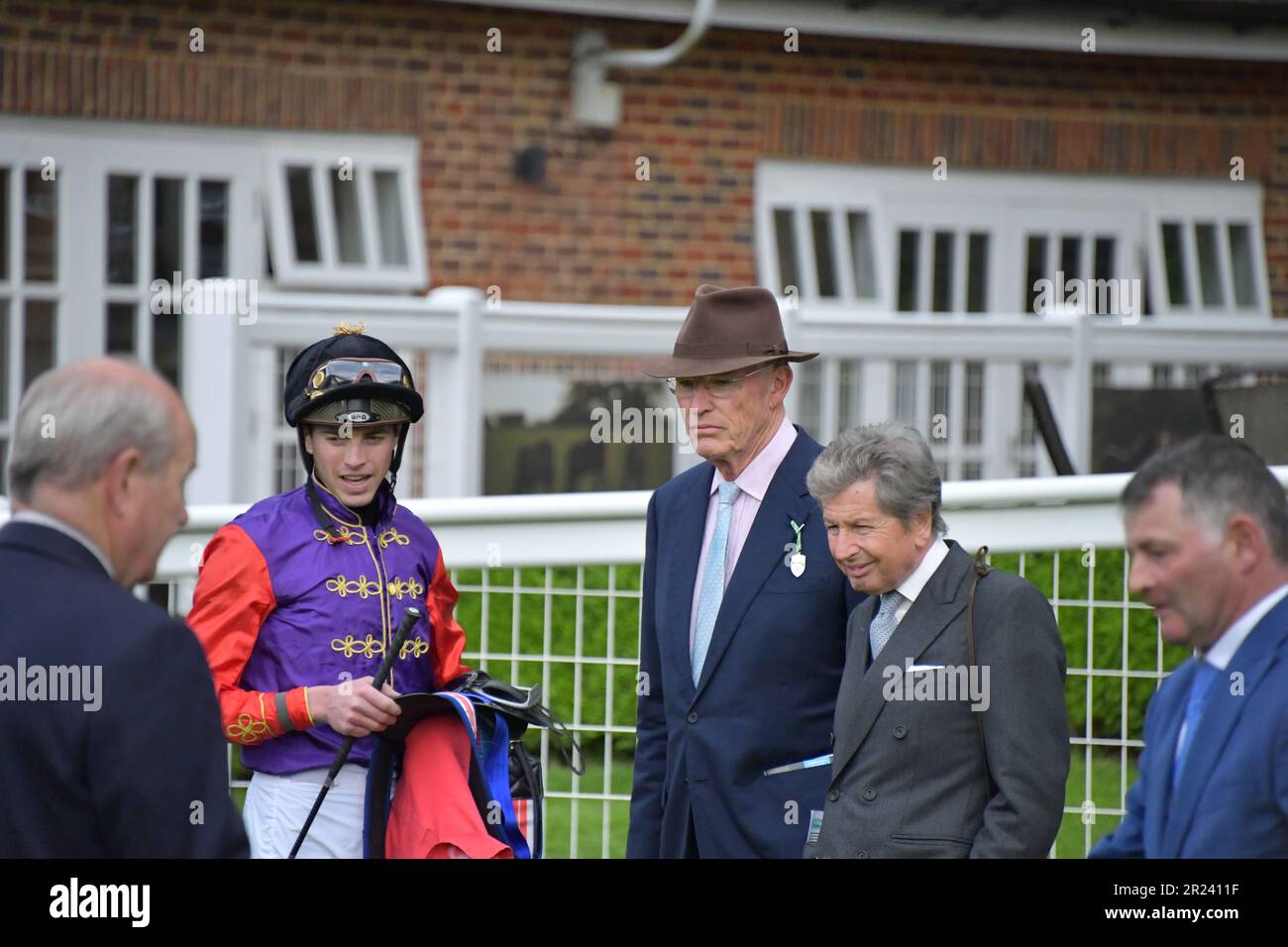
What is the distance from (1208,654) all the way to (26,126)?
8.13 m

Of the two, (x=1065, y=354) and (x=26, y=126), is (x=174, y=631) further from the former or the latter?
(x=26, y=126)

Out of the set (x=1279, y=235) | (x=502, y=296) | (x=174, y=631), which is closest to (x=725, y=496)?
(x=174, y=631)

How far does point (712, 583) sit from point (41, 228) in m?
6.70

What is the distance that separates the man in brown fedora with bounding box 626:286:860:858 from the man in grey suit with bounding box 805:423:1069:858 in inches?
7.4

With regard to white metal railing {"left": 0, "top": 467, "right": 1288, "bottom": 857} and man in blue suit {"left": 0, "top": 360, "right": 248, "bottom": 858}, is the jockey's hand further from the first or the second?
white metal railing {"left": 0, "top": 467, "right": 1288, "bottom": 857}

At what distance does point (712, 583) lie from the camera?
3812mm

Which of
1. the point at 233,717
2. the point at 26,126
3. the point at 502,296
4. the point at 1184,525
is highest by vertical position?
the point at 26,126

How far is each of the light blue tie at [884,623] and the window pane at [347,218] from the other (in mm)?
6990

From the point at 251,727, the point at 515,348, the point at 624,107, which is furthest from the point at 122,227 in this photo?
the point at 251,727

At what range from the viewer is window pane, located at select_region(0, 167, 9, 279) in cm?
926

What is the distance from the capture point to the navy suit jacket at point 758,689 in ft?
11.9

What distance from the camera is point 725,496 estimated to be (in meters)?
3.89

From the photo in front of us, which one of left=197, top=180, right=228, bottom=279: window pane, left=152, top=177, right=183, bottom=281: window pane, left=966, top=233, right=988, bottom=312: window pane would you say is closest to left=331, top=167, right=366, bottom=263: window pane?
left=197, top=180, right=228, bottom=279: window pane

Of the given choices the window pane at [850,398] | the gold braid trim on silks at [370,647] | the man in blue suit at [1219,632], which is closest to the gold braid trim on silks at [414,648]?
the gold braid trim on silks at [370,647]
